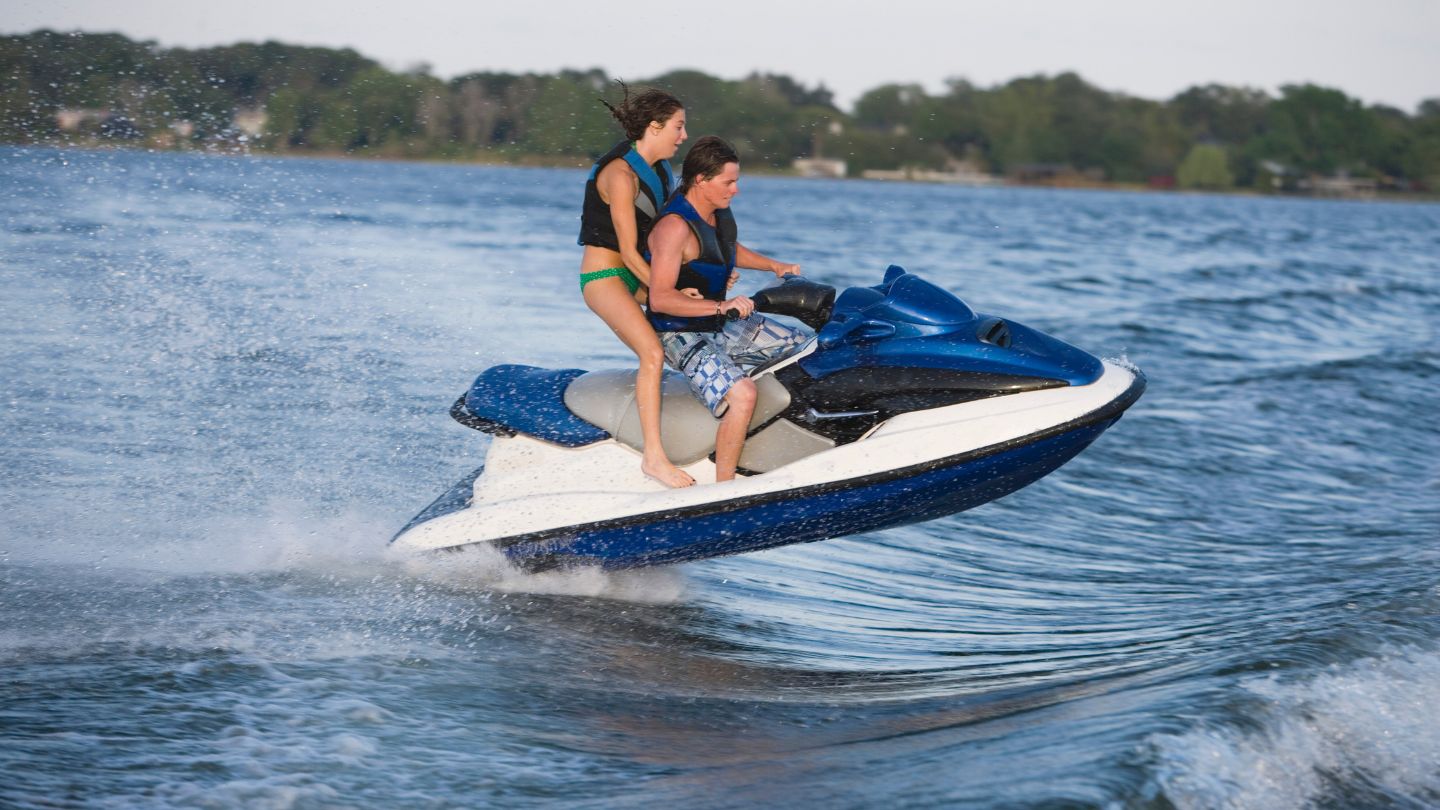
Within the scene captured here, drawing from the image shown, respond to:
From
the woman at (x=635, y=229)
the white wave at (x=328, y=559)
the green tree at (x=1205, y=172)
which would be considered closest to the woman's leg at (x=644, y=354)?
the woman at (x=635, y=229)

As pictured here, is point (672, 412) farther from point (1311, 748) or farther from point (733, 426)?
point (1311, 748)

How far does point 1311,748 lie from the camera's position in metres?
3.89

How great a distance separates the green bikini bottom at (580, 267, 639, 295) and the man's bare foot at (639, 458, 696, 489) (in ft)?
2.15

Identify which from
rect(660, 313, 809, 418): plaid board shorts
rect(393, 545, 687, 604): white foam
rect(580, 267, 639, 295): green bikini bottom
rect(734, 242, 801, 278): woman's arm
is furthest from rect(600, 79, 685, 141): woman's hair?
rect(393, 545, 687, 604): white foam

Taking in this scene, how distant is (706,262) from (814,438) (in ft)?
2.62

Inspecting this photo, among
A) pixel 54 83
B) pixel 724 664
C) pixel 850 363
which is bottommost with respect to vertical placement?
pixel 724 664

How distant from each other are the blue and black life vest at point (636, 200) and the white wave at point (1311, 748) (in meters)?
2.51

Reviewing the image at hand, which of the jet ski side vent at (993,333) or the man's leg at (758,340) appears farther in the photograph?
the man's leg at (758,340)

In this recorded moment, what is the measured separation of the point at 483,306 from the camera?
14141 mm

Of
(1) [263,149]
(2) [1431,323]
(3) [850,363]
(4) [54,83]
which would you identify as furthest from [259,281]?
(2) [1431,323]

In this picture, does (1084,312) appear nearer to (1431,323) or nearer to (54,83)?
(1431,323)

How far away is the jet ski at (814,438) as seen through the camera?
5.00m

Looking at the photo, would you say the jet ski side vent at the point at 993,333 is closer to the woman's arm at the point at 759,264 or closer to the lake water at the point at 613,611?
the woman's arm at the point at 759,264

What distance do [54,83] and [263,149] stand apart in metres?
6.59
